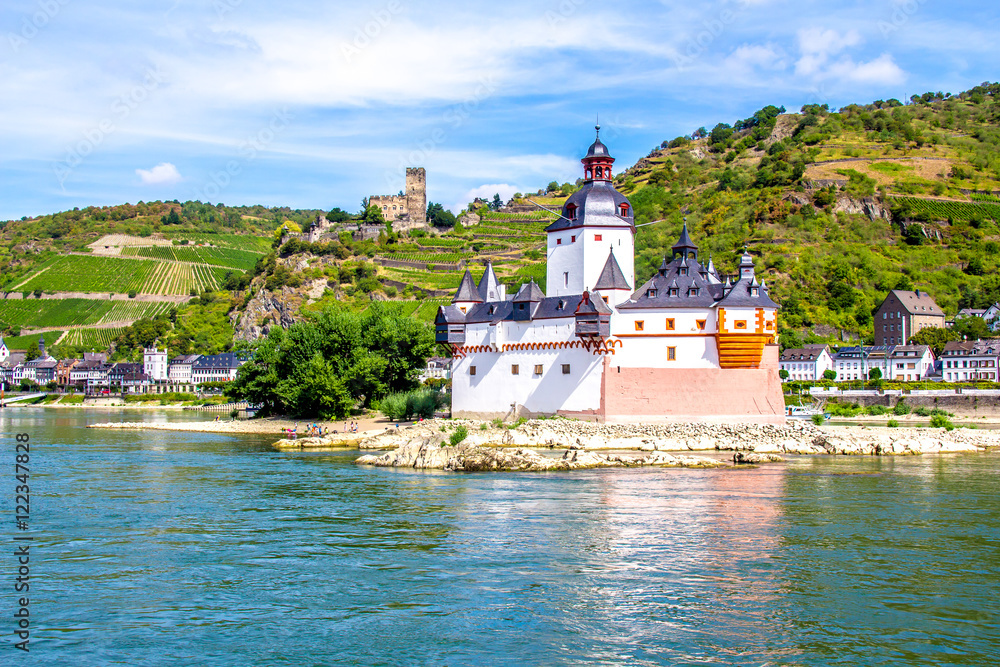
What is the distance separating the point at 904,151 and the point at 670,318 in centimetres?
9687

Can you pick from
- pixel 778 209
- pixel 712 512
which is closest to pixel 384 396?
pixel 712 512

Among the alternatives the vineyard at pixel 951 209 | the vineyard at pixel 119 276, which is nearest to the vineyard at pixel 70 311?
the vineyard at pixel 119 276

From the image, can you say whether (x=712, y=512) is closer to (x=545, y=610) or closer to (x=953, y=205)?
(x=545, y=610)

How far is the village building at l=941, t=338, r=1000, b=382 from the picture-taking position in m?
73.1

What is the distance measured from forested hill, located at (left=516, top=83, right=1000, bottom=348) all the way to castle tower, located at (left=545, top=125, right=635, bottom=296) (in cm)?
4333

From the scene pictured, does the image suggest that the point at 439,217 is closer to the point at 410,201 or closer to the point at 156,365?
the point at 410,201

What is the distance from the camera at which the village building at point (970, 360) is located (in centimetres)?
7312

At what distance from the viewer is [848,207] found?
10800cm

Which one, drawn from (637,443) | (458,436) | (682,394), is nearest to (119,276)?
(682,394)

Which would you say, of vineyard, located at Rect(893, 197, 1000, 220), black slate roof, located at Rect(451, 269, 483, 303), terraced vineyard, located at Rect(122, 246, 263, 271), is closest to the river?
black slate roof, located at Rect(451, 269, 483, 303)

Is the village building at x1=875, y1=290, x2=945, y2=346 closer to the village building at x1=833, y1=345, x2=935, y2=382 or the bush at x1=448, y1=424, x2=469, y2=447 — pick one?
the village building at x1=833, y1=345, x2=935, y2=382

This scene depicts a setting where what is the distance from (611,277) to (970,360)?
44713 millimetres

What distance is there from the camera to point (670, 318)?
42250 mm

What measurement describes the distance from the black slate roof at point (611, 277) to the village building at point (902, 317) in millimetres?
48890
